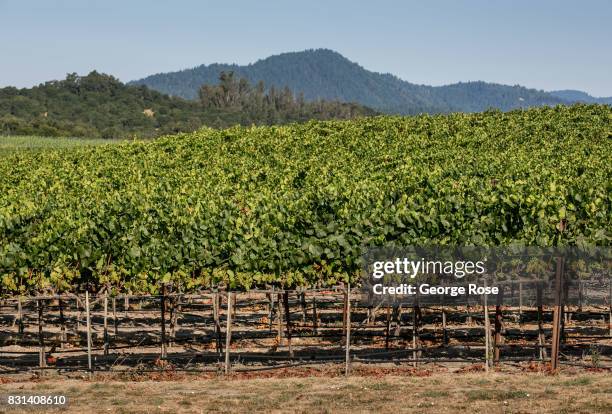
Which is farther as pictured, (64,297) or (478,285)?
(478,285)

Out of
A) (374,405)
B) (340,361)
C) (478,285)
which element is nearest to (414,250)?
(478,285)

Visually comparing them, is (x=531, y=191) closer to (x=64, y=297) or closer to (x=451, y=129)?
(x=64, y=297)

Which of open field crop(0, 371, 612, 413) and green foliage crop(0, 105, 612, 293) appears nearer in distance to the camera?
open field crop(0, 371, 612, 413)

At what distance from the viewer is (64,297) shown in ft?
64.7

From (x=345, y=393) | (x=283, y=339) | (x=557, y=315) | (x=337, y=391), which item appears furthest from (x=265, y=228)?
(x=557, y=315)

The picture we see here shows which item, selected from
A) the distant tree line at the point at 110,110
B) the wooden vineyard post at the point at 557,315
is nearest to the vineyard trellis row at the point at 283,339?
the wooden vineyard post at the point at 557,315

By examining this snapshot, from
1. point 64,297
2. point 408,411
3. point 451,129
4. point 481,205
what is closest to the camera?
point 408,411

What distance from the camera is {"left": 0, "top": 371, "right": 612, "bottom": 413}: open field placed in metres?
16.7

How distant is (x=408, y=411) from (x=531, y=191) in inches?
410

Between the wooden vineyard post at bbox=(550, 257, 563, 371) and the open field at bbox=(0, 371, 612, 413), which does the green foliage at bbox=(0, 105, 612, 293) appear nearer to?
the open field at bbox=(0, 371, 612, 413)

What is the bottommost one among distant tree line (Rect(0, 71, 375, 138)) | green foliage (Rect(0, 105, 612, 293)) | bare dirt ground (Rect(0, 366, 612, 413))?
bare dirt ground (Rect(0, 366, 612, 413))

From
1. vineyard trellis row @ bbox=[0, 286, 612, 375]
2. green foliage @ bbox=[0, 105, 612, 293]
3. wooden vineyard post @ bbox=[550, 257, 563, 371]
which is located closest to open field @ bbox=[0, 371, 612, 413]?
wooden vineyard post @ bbox=[550, 257, 563, 371]

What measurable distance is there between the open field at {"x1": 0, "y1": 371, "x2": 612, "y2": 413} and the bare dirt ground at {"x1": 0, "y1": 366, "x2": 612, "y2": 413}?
0.02 meters

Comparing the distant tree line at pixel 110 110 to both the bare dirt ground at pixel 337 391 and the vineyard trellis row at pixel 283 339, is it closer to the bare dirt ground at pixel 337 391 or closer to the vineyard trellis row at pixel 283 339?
the vineyard trellis row at pixel 283 339
